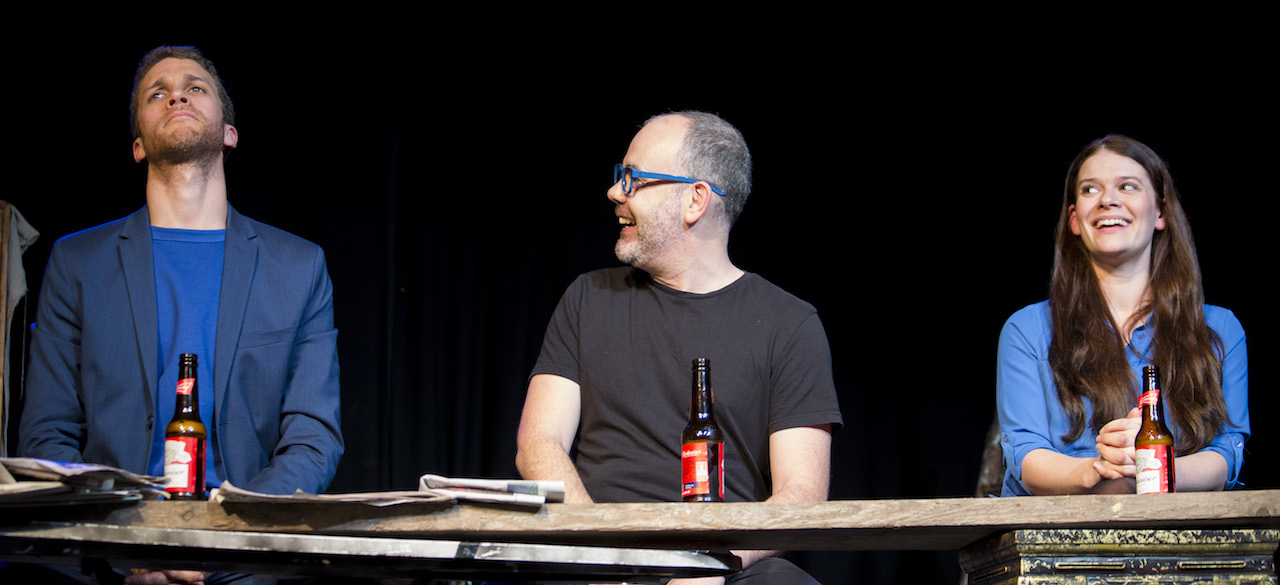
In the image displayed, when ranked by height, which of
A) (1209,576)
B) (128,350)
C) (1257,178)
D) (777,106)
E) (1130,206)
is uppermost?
(777,106)

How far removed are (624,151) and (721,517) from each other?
2.64m

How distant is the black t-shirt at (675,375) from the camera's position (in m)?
2.37

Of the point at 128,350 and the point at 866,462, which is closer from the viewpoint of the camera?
the point at 128,350

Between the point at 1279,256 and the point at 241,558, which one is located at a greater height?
the point at 1279,256

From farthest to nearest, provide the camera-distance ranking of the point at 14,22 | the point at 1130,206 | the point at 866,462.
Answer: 1. the point at 866,462
2. the point at 14,22
3. the point at 1130,206

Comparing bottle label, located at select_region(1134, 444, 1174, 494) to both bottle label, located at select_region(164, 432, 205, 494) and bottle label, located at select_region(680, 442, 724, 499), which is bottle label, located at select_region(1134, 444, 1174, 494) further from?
bottle label, located at select_region(164, 432, 205, 494)

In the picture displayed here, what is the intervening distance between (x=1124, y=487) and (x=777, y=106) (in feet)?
7.96

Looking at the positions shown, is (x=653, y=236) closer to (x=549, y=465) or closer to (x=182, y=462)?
(x=549, y=465)

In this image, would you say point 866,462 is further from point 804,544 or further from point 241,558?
point 241,558

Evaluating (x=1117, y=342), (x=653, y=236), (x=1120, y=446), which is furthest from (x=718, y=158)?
(x=1120, y=446)

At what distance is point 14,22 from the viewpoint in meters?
3.46

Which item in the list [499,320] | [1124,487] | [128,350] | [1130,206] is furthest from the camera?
[499,320]

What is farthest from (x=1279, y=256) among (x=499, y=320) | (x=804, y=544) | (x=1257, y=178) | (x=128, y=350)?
(x=128, y=350)

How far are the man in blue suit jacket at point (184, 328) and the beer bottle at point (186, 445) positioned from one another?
1.22ft
